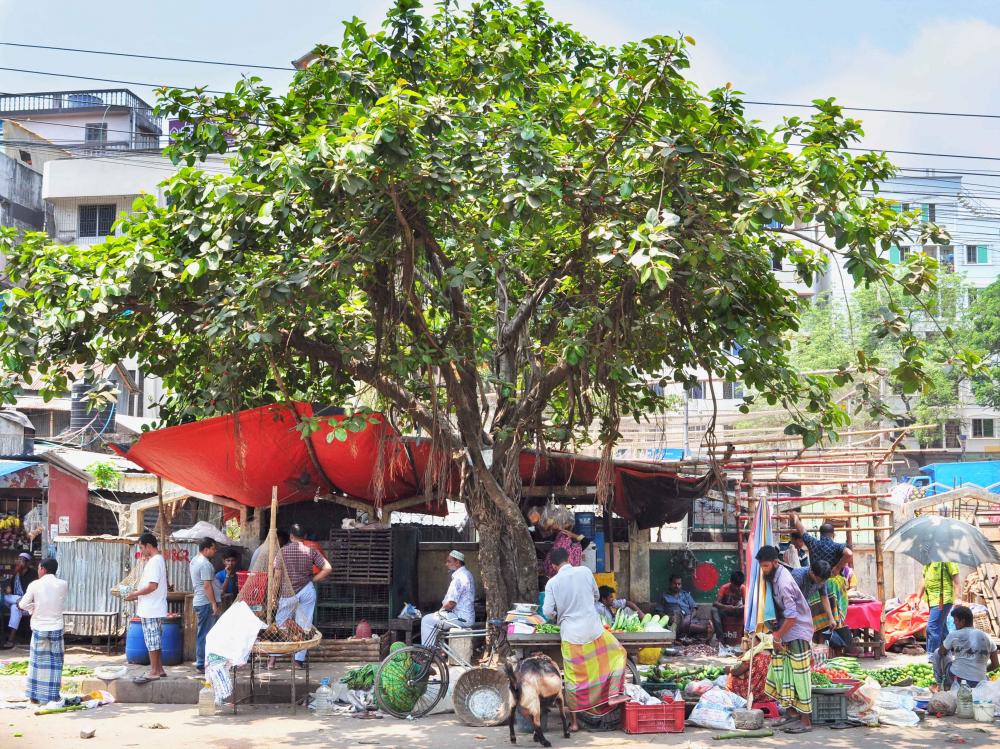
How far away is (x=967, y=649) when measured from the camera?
31.7ft

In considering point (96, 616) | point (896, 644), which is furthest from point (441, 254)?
point (896, 644)

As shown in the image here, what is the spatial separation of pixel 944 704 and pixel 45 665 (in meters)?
8.52

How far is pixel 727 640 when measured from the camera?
14445 millimetres

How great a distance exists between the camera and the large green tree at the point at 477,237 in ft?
27.6

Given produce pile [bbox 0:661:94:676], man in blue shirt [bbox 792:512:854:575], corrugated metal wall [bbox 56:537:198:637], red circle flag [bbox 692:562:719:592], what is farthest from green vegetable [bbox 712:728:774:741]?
corrugated metal wall [bbox 56:537:198:637]

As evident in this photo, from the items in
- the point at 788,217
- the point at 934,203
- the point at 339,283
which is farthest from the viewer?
the point at 934,203

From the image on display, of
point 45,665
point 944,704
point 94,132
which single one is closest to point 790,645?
point 944,704

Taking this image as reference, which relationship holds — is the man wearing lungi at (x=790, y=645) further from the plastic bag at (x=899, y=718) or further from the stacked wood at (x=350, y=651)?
the stacked wood at (x=350, y=651)

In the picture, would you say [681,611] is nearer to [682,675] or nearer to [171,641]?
[682,675]

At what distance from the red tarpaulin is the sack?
3338 millimetres

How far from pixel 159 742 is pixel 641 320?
5834 mm

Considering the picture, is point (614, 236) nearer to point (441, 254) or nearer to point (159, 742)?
point (441, 254)

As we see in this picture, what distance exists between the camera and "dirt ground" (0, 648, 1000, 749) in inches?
329

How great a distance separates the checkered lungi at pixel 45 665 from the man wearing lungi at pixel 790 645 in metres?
6.69
